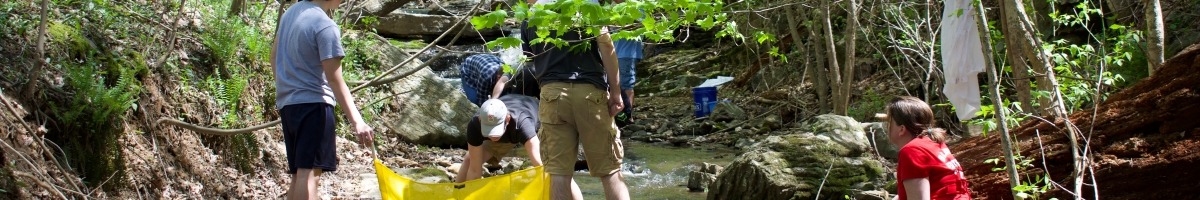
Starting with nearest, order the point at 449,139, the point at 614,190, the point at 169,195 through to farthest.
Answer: the point at 614,190 → the point at 169,195 → the point at 449,139

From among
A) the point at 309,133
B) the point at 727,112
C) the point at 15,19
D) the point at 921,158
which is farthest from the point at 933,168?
the point at 727,112

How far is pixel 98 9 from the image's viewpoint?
6.30 m

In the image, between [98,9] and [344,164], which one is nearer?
[98,9]

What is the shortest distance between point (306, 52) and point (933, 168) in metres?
2.40

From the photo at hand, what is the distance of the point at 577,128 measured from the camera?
4.93m

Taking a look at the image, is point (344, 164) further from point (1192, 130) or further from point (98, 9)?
point (1192, 130)

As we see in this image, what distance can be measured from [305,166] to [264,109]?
3.24 metres

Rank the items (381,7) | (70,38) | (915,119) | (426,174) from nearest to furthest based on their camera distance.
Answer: (915,119) < (70,38) < (426,174) < (381,7)

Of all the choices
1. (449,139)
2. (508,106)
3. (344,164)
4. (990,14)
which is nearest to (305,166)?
(508,106)

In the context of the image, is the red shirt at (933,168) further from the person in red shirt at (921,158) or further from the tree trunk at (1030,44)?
the tree trunk at (1030,44)

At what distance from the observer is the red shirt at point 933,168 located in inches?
143

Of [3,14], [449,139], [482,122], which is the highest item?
[3,14]

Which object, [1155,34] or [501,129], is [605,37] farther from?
[1155,34]

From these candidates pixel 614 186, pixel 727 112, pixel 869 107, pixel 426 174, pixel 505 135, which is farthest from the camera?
pixel 727 112
